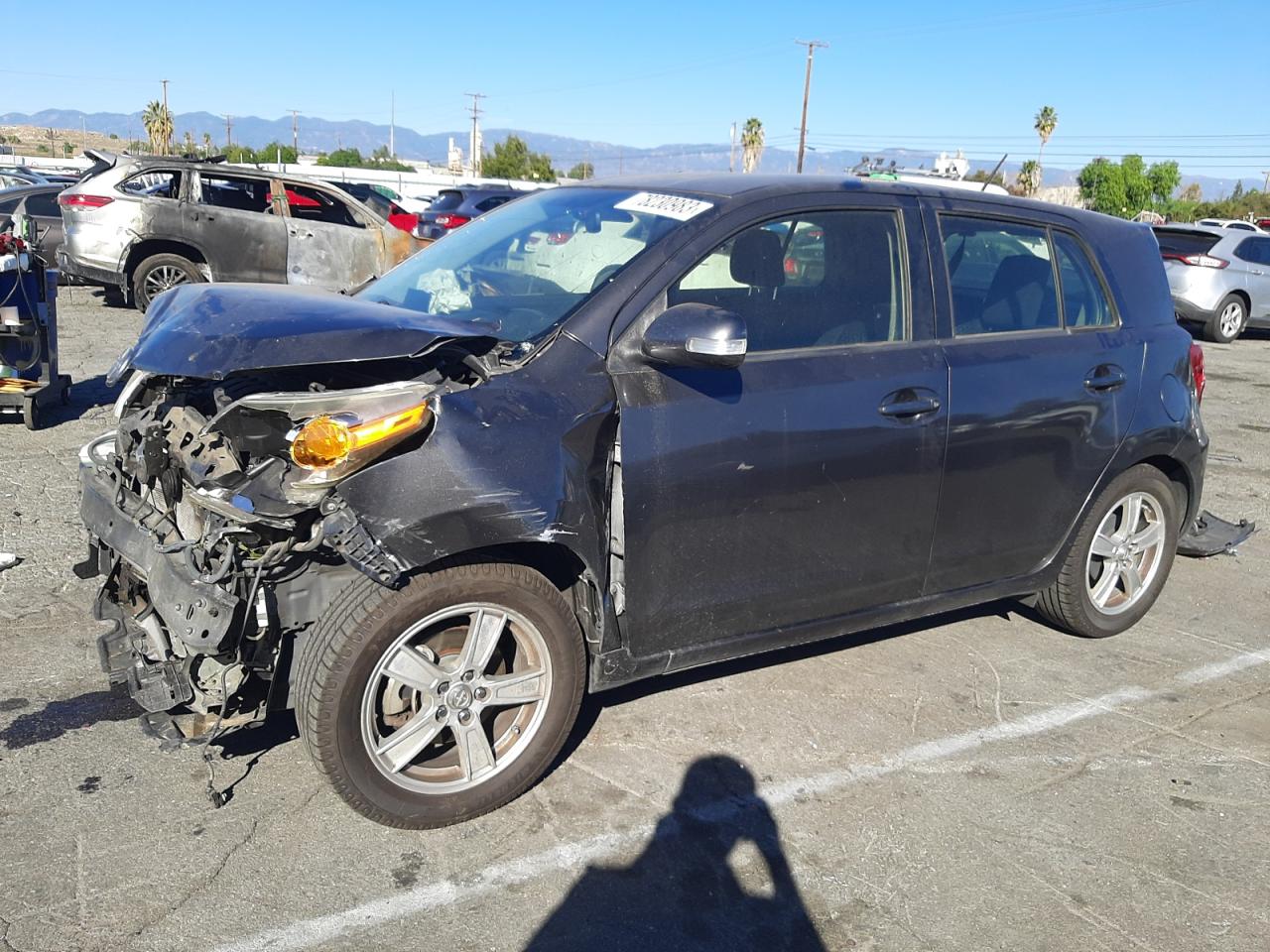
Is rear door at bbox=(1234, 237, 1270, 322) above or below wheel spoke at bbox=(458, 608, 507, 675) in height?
above

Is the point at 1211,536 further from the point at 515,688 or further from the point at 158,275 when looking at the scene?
the point at 158,275

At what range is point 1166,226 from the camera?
16953 millimetres

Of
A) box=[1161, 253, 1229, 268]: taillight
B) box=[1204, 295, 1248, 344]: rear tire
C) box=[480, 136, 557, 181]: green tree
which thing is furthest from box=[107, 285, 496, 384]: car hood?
box=[480, 136, 557, 181]: green tree

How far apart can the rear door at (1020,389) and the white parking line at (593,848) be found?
0.58 metres

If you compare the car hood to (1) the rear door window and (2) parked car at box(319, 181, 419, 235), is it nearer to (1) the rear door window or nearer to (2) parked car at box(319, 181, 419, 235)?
(1) the rear door window

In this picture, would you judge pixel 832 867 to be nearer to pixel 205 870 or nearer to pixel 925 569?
pixel 925 569

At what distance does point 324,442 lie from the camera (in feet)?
9.59

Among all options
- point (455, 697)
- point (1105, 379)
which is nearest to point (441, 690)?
point (455, 697)

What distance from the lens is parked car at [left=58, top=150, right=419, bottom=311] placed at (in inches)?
493

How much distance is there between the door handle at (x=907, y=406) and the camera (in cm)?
378

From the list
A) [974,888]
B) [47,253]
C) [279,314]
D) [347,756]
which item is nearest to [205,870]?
[347,756]

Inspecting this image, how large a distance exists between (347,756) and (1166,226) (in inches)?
680

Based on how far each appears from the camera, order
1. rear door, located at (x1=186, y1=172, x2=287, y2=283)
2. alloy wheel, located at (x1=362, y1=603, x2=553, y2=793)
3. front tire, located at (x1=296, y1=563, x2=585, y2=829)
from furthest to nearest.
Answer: rear door, located at (x1=186, y1=172, x2=287, y2=283) < alloy wheel, located at (x1=362, y1=603, x2=553, y2=793) < front tire, located at (x1=296, y1=563, x2=585, y2=829)

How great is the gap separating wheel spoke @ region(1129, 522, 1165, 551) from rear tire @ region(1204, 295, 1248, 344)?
1317 cm
